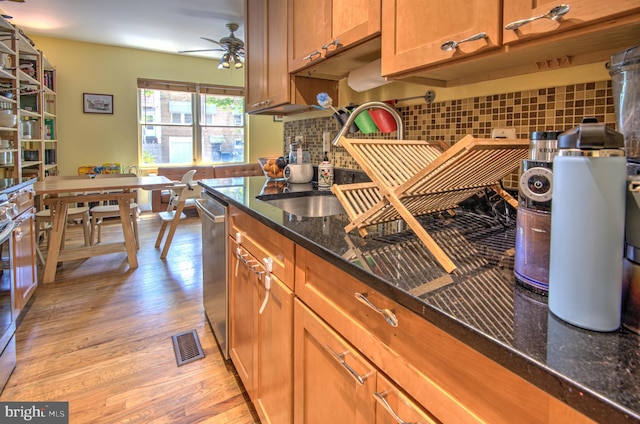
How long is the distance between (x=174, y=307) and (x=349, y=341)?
2074mm

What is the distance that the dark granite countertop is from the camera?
386mm

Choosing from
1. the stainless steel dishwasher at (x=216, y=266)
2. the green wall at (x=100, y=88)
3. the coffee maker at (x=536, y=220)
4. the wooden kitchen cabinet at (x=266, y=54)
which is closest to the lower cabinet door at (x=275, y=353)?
the stainless steel dishwasher at (x=216, y=266)

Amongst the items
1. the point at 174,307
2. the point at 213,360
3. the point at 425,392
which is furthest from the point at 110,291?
the point at 425,392

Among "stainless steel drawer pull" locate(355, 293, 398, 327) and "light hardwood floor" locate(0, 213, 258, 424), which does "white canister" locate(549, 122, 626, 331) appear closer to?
"stainless steel drawer pull" locate(355, 293, 398, 327)

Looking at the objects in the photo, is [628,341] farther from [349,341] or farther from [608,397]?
[349,341]

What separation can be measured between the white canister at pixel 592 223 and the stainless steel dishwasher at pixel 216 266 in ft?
4.73

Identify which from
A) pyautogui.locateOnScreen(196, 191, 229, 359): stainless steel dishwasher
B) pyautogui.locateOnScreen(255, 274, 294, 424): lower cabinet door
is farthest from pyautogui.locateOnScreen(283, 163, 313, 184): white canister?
pyautogui.locateOnScreen(255, 274, 294, 424): lower cabinet door

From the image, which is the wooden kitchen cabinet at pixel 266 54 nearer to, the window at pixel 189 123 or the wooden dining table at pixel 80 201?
the wooden dining table at pixel 80 201

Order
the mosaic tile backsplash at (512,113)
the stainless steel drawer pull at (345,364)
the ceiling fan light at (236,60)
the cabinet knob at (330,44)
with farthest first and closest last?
the ceiling fan light at (236,60), the cabinet knob at (330,44), the mosaic tile backsplash at (512,113), the stainless steel drawer pull at (345,364)

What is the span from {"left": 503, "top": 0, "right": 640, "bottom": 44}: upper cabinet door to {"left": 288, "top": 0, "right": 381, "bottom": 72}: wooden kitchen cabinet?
50 centimetres

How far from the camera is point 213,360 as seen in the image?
1.92m

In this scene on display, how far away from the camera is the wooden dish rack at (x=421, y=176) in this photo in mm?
758

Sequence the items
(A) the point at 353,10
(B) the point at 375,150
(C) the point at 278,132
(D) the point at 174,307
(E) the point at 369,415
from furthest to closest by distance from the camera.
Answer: (C) the point at 278,132 → (D) the point at 174,307 → (A) the point at 353,10 → (B) the point at 375,150 → (E) the point at 369,415

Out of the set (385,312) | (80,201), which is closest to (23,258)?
(80,201)
